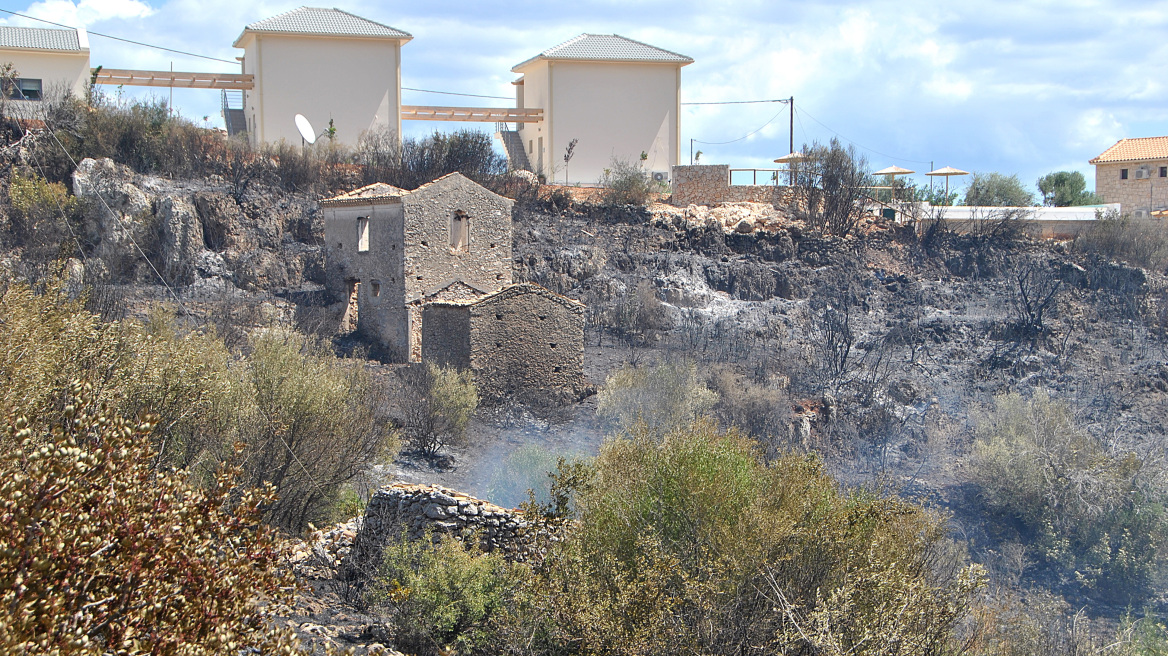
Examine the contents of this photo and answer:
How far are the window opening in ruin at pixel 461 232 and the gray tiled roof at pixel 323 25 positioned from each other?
10.4m

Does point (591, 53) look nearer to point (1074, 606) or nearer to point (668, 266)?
point (668, 266)

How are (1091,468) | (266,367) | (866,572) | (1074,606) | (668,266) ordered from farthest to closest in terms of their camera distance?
(668,266) < (1091,468) < (1074,606) < (266,367) < (866,572)

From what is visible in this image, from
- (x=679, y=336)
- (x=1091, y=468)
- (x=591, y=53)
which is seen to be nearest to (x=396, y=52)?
(x=591, y=53)

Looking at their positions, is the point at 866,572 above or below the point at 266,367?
below

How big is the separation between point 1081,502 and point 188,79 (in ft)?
93.1

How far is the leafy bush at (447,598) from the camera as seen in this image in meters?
9.29

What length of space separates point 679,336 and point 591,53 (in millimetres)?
12492

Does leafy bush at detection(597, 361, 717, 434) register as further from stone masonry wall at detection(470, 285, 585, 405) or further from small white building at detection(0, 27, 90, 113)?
small white building at detection(0, 27, 90, 113)

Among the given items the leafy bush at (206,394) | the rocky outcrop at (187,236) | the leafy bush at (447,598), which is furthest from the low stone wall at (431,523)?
the rocky outcrop at (187,236)

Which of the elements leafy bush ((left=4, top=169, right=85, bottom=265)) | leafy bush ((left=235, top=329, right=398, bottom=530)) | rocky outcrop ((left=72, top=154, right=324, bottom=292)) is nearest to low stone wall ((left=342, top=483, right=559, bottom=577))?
leafy bush ((left=235, top=329, right=398, bottom=530))

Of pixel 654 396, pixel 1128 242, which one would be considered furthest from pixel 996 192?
pixel 654 396

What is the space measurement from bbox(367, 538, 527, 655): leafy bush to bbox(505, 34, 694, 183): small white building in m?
27.0

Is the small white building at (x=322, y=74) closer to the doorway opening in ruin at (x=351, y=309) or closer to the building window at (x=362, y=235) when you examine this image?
the building window at (x=362, y=235)

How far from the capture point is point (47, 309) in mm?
9844
